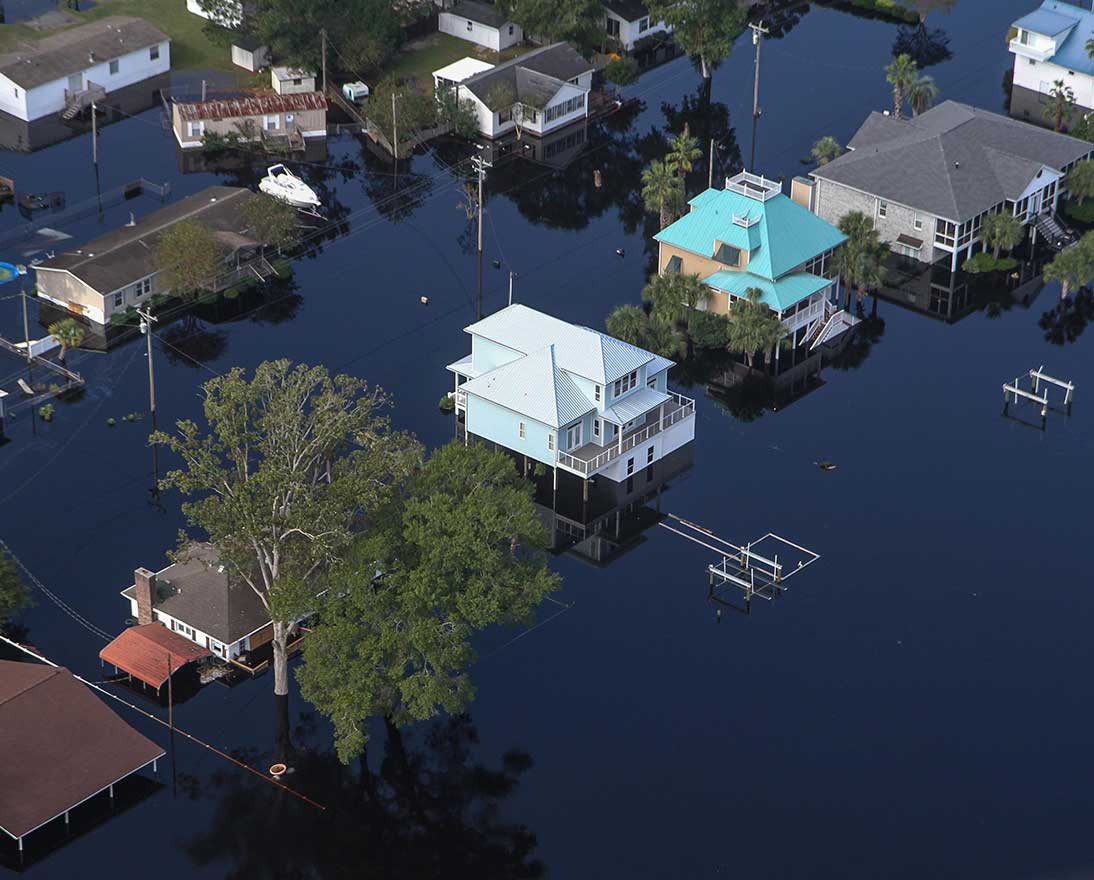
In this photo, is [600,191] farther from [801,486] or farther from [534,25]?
[801,486]

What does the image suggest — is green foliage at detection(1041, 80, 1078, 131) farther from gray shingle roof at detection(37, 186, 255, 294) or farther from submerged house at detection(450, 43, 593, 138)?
gray shingle roof at detection(37, 186, 255, 294)

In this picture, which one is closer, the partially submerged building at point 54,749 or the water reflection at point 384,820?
the water reflection at point 384,820

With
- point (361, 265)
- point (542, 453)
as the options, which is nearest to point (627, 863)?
point (542, 453)

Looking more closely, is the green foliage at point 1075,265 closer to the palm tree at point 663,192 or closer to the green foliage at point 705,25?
the palm tree at point 663,192

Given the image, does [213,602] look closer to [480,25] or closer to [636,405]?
[636,405]

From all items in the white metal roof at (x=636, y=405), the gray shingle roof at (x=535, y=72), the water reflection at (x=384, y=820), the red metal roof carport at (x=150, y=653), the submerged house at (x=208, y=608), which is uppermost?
the gray shingle roof at (x=535, y=72)

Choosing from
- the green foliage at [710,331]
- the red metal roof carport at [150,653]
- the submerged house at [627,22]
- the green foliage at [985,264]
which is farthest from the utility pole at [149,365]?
the submerged house at [627,22]
